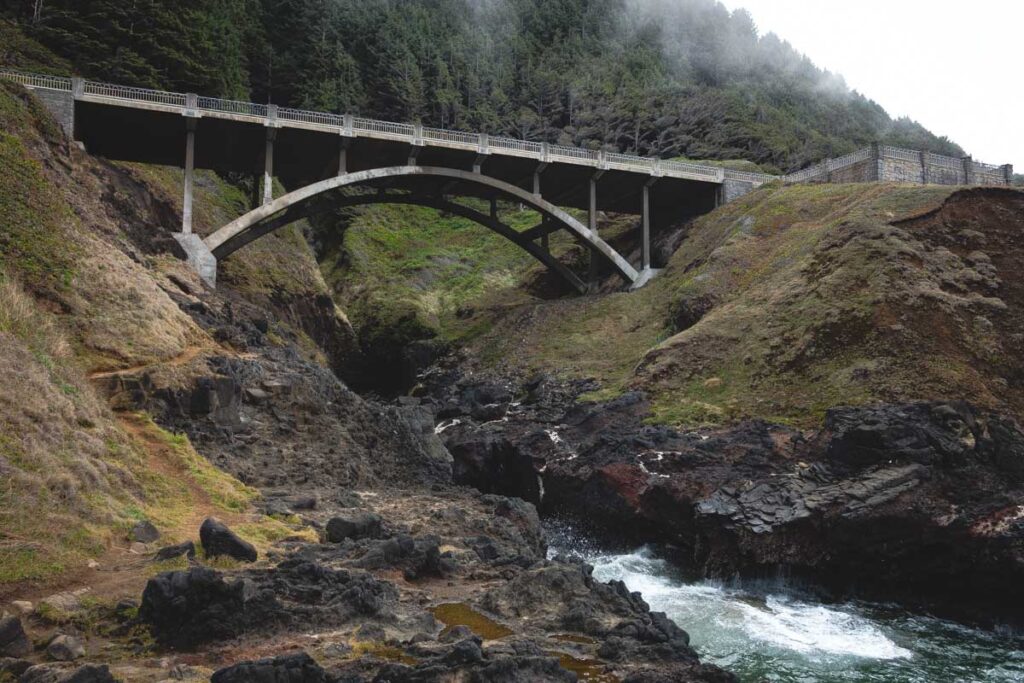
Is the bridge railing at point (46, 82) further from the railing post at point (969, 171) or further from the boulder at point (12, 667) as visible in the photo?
the railing post at point (969, 171)

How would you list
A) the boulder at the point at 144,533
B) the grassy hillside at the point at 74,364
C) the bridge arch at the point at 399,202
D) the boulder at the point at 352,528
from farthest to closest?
the bridge arch at the point at 399,202 → the boulder at the point at 352,528 → the boulder at the point at 144,533 → the grassy hillside at the point at 74,364

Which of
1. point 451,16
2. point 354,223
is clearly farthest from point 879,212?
point 451,16

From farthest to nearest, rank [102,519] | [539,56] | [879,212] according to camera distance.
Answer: [539,56] < [879,212] < [102,519]

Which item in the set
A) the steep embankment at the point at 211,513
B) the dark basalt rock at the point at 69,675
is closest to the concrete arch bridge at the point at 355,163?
the steep embankment at the point at 211,513

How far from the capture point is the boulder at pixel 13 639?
8070mm

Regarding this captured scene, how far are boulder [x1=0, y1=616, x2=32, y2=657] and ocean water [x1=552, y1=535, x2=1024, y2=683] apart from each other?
11714mm

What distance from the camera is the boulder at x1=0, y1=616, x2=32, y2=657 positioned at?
26.5 ft

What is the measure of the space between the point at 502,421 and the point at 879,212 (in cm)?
1848

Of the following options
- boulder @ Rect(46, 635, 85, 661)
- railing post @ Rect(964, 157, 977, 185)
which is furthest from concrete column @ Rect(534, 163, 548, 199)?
boulder @ Rect(46, 635, 85, 661)

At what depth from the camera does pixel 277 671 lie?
8.13 m

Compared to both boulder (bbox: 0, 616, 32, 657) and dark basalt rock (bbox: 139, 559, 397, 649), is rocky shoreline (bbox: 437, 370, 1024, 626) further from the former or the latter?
boulder (bbox: 0, 616, 32, 657)

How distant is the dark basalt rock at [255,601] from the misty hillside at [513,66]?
3667cm

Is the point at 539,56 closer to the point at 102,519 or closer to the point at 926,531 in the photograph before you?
the point at 926,531

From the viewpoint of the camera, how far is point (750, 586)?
67.8ft
